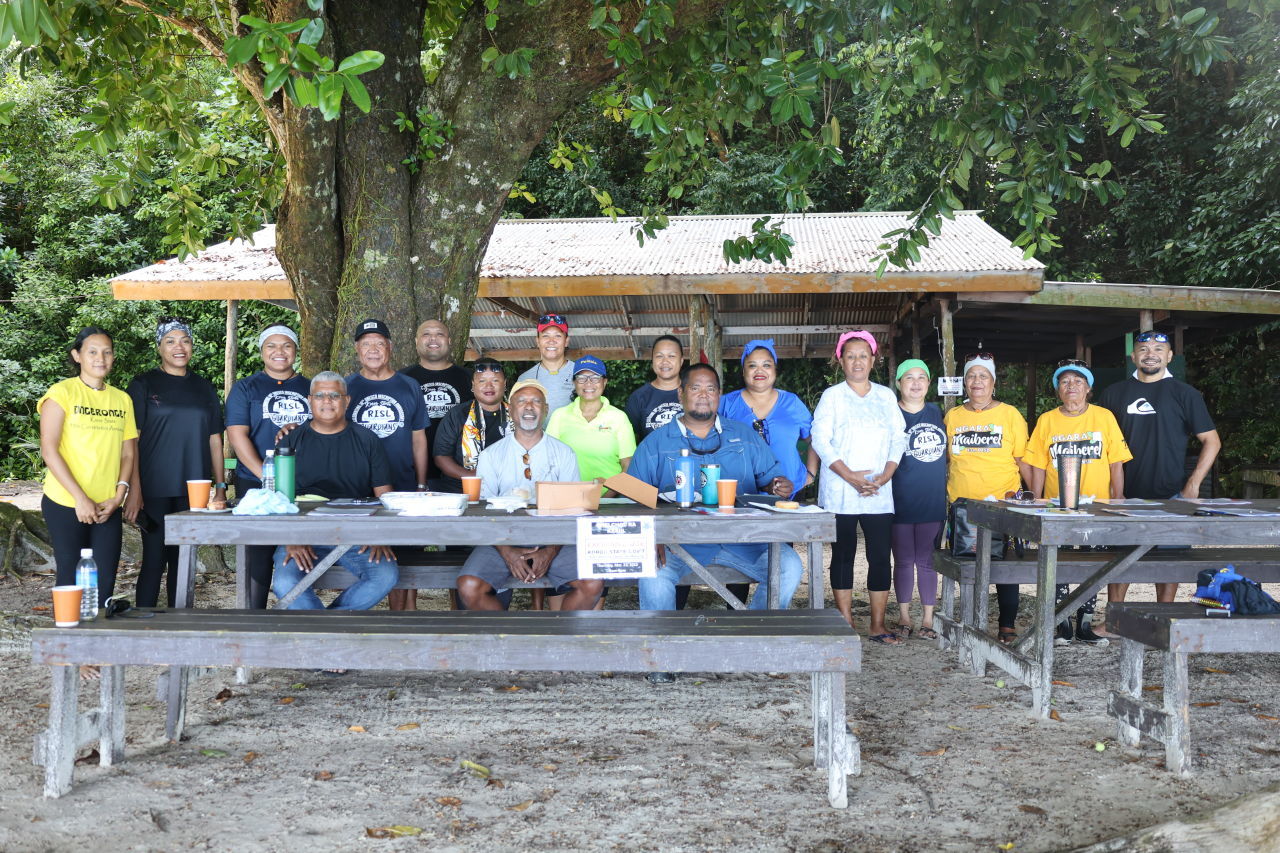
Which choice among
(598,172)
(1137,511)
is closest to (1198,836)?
(1137,511)

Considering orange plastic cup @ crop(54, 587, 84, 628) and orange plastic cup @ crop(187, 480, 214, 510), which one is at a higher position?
orange plastic cup @ crop(187, 480, 214, 510)

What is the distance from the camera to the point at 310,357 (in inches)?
241

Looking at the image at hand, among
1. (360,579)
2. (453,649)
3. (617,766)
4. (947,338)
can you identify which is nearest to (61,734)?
(453,649)

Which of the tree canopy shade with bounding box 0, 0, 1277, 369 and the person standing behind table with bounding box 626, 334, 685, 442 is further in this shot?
the person standing behind table with bounding box 626, 334, 685, 442

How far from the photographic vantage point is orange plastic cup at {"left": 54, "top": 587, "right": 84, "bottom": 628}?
3.28 m

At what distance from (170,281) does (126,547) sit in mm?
3744

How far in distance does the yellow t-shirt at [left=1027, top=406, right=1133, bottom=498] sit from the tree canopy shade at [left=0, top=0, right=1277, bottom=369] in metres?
1.07

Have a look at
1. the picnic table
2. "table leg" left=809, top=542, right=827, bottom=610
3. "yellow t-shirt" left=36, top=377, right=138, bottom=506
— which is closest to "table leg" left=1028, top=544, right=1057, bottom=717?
the picnic table

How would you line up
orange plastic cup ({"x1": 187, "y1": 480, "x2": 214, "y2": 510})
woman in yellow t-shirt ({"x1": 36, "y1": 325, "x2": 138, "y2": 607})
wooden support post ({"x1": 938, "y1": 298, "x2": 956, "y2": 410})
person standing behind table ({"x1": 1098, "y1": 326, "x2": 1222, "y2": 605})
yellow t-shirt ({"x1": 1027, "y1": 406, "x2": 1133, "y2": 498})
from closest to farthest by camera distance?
orange plastic cup ({"x1": 187, "y1": 480, "x2": 214, "y2": 510}), woman in yellow t-shirt ({"x1": 36, "y1": 325, "x2": 138, "y2": 607}), yellow t-shirt ({"x1": 1027, "y1": 406, "x2": 1133, "y2": 498}), person standing behind table ({"x1": 1098, "y1": 326, "x2": 1222, "y2": 605}), wooden support post ({"x1": 938, "y1": 298, "x2": 956, "y2": 410})

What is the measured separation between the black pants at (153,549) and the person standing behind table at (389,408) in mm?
957

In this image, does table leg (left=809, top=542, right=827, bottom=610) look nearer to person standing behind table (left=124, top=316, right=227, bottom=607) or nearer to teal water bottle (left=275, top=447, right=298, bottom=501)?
teal water bottle (left=275, top=447, right=298, bottom=501)

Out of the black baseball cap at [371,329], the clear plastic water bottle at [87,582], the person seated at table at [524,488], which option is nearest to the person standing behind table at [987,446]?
the person seated at table at [524,488]

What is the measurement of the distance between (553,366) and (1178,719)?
357cm

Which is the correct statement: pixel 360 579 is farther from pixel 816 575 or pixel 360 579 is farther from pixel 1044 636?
pixel 1044 636
